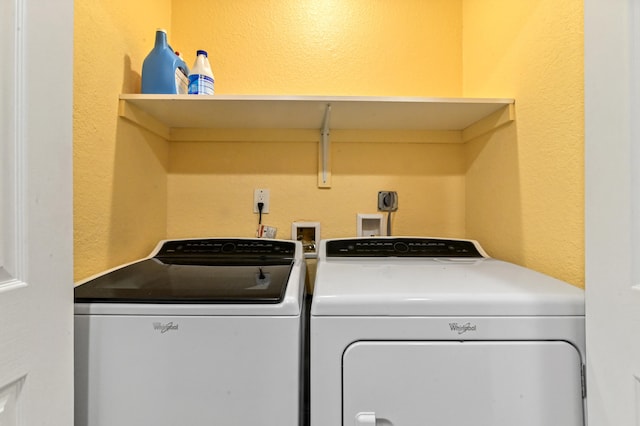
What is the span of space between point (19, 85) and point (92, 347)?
0.57 m

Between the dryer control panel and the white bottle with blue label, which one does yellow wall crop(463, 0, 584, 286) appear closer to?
the dryer control panel

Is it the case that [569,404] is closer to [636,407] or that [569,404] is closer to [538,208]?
[636,407]

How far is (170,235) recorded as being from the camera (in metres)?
1.62

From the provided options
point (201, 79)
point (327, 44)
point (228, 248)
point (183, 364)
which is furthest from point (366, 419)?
point (327, 44)

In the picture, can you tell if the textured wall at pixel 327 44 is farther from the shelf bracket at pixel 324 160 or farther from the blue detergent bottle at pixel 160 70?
the blue detergent bottle at pixel 160 70

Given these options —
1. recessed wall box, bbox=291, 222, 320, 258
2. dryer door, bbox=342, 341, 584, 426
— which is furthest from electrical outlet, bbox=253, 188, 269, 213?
dryer door, bbox=342, 341, 584, 426

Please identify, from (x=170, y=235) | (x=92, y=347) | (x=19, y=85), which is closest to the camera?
(x=19, y=85)

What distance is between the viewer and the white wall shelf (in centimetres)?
120

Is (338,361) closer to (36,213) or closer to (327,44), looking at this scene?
(36,213)

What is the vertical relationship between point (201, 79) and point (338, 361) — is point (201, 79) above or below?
above

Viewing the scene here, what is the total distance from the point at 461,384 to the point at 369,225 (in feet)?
3.11

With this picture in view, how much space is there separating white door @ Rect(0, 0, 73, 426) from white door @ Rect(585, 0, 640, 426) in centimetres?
106

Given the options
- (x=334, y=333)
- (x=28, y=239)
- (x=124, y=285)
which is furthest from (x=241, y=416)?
(x=28, y=239)

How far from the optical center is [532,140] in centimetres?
109
